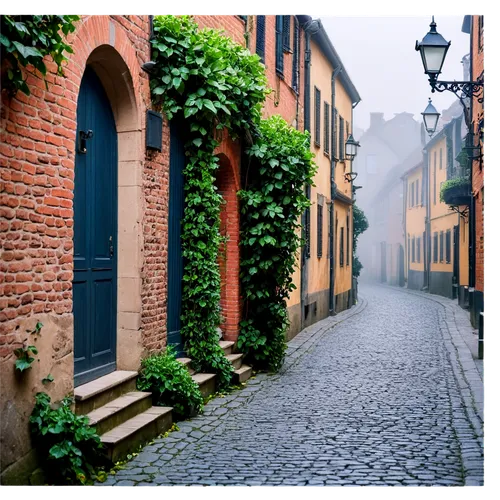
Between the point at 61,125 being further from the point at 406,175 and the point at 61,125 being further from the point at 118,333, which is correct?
the point at 406,175

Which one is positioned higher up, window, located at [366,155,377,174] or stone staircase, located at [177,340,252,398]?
window, located at [366,155,377,174]

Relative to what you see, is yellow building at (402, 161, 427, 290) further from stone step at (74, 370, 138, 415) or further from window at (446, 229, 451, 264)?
stone step at (74, 370, 138, 415)

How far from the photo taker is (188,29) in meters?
8.10

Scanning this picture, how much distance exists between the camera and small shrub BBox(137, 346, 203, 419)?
733cm

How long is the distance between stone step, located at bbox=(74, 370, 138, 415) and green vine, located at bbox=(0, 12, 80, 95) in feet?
8.18

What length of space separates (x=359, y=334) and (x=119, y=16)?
10972 millimetres

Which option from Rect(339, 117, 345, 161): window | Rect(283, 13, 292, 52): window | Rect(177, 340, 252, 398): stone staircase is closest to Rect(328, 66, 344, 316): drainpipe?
Rect(339, 117, 345, 161): window

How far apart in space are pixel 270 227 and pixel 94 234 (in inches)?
171

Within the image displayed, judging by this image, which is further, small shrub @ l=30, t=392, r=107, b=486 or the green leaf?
small shrub @ l=30, t=392, r=107, b=486

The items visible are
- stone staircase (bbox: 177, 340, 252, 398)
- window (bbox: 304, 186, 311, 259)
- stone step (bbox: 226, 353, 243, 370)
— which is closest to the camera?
stone staircase (bbox: 177, 340, 252, 398)

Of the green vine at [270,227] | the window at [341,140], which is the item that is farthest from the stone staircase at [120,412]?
the window at [341,140]

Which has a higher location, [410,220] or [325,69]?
[325,69]

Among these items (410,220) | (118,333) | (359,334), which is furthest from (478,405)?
(410,220)

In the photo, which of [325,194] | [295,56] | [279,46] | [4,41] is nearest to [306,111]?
[295,56]
